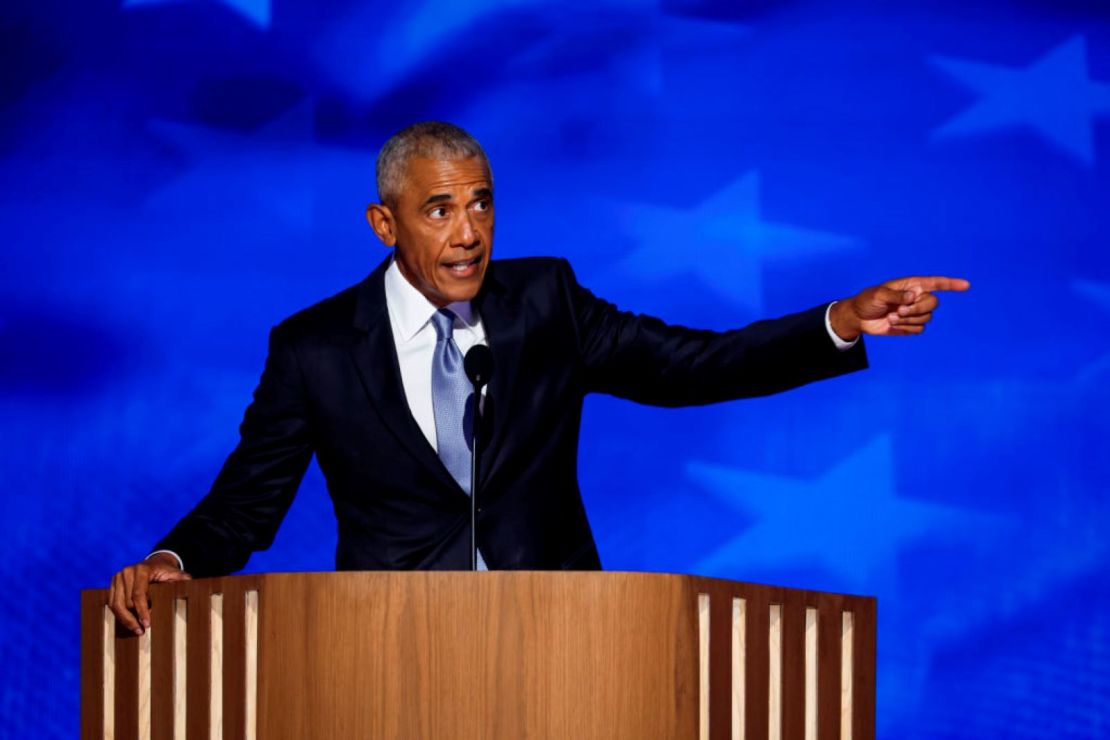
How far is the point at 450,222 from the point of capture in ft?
9.39

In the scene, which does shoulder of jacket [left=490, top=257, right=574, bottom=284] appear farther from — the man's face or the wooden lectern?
the wooden lectern

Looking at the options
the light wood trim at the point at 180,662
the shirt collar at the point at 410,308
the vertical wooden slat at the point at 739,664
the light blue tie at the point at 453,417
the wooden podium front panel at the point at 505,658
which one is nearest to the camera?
the wooden podium front panel at the point at 505,658

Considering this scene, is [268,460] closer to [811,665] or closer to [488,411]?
[488,411]

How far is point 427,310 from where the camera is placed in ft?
9.66

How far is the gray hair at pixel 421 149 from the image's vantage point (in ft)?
9.39

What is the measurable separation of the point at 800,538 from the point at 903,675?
0.36 m

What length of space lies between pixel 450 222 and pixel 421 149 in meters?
0.13

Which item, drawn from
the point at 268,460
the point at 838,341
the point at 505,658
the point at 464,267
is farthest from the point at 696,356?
the point at 505,658

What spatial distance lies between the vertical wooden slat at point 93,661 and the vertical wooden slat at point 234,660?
29 centimetres

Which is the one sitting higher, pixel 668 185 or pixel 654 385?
pixel 668 185

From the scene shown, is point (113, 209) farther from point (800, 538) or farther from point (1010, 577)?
point (1010, 577)

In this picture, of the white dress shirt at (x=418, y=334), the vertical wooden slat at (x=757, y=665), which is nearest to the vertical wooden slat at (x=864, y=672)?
the vertical wooden slat at (x=757, y=665)

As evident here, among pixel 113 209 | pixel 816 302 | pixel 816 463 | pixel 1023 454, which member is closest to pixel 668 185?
pixel 816 302

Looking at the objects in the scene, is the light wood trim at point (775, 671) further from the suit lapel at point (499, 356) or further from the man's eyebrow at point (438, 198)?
the man's eyebrow at point (438, 198)
